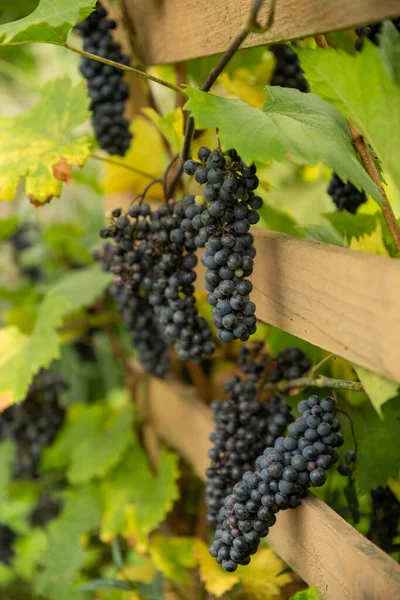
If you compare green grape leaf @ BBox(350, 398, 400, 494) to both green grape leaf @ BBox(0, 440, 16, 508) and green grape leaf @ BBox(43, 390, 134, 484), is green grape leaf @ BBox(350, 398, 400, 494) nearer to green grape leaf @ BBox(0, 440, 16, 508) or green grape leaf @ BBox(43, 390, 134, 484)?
green grape leaf @ BBox(43, 390, 134, 484)

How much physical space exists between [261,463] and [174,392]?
21.9 inches

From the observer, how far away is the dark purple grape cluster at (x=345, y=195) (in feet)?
2.70

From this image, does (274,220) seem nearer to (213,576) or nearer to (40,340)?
(40,340)

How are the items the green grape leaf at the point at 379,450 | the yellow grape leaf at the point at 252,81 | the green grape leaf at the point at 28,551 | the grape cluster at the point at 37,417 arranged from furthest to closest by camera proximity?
the green grape leaf at the point at 28,551, the grape cluster at the point at 37,417, the yellow grape leaf at the point at 252,81, the green grape leaf at the point at 379,450

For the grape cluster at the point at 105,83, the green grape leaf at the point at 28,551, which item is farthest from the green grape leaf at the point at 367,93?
the green grape leaf at the point at 28,551

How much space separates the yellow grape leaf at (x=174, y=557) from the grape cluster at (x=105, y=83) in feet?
2.50

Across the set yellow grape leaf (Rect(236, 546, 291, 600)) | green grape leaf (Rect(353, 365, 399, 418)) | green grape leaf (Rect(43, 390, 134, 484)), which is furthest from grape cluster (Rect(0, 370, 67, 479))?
green grape leaf (Rect(353, 365, 399, 418))

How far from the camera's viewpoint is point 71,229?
61.0 inches

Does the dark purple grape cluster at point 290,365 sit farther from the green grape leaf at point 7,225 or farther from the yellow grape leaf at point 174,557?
the green grape leaf at point 7,225

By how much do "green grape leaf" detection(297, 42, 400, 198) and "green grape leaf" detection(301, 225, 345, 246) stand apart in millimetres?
198

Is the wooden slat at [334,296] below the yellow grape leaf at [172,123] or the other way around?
below

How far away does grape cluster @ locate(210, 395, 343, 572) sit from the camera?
625mm

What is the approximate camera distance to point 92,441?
4.33ft

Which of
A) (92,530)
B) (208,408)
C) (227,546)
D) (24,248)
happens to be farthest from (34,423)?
(227,546)
